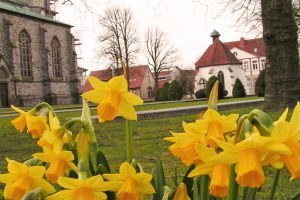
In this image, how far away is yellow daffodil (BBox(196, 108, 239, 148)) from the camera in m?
1.07

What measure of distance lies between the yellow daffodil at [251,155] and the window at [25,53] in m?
43.0

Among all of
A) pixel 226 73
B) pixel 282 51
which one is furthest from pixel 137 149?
pixel 226 73

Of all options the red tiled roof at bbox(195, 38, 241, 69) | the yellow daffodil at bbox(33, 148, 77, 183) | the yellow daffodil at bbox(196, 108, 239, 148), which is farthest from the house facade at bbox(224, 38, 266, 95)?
the yellow daffodil at bbox(33, 148, 77, 183)

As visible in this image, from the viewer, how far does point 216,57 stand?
5566cm

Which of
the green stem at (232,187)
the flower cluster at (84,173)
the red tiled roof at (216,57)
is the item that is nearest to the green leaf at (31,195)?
the flower cluster at (84,173)

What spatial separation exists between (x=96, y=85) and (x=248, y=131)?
0.41 m

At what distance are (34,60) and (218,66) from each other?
24.0 meters

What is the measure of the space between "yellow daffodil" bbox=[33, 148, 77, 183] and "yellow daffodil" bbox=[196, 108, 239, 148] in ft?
1.16

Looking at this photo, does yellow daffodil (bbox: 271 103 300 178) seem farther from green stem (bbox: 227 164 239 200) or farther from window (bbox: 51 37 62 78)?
window (bbox: 51 37 62 78)

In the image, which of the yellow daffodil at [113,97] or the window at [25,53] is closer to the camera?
the yellow daffodil at [113,97]

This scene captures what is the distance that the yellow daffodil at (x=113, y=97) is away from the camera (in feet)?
3.48

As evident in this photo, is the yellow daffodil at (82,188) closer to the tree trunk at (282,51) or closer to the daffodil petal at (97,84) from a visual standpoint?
the daffodil petal at (97,84)

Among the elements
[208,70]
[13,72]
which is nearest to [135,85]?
[208,70]

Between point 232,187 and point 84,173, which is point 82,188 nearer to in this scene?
point 84,173
